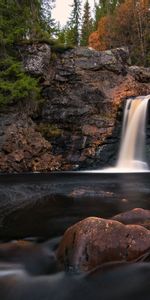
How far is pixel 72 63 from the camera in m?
23.1

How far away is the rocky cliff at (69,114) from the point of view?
20062 millimetres

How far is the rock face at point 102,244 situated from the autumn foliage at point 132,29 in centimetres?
3174

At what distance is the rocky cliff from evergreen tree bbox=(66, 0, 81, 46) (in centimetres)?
2210

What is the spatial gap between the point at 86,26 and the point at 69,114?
114ft

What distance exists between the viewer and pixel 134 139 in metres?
21.2

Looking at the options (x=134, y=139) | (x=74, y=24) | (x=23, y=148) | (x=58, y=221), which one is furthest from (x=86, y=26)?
(x=58, y=221)

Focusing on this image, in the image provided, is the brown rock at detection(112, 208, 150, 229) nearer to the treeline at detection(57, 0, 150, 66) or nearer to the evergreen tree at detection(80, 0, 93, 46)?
the treeline at detection(57, 0, 150, 66)

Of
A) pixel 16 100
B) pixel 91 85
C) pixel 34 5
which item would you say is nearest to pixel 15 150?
pixel 16 100

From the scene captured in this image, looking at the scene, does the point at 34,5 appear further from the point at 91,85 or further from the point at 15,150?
the point at 15,150

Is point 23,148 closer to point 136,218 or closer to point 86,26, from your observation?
point 136,218

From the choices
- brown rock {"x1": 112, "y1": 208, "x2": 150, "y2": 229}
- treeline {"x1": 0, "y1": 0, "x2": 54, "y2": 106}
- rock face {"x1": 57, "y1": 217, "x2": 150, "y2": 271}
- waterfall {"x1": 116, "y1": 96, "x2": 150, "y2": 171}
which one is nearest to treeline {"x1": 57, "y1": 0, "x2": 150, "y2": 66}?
treeline {"x1": 0, "y1": 0, "x2": 54, "y2": 106}

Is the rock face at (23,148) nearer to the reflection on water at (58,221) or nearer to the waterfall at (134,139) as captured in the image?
the reflection on water at (58,221)

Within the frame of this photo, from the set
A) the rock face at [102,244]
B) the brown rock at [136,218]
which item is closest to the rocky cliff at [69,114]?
the brown rock at [136,218]

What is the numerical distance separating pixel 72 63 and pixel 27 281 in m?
19.0
